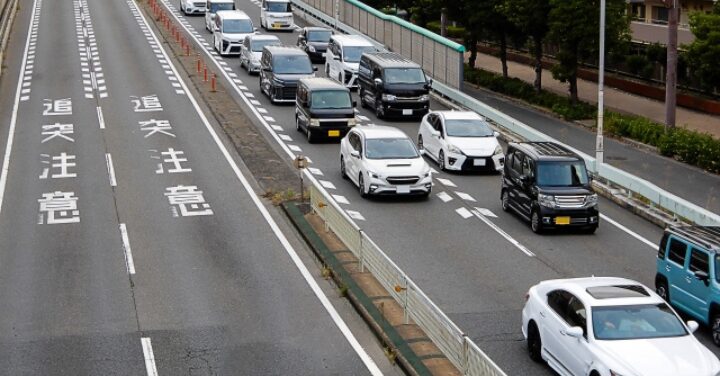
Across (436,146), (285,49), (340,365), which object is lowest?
(340,365)

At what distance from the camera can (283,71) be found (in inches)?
1794

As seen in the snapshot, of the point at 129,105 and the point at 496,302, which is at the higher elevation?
the point at 129,105

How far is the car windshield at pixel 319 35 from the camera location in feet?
185

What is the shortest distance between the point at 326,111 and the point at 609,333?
2261 cm

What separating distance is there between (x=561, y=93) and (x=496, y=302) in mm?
35347

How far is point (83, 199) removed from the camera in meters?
31.3

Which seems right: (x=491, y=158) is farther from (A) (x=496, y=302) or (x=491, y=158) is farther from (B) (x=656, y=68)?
(B) (x=656, y=68)

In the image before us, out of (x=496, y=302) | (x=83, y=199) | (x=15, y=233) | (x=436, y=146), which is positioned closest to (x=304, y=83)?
(x=436, y=146)

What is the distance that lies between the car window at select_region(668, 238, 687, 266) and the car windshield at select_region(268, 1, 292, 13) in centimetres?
4747

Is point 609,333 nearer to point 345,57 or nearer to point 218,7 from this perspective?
point 345,57

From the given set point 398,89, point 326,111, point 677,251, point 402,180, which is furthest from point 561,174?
point 398,89

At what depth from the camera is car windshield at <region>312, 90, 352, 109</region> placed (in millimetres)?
38875

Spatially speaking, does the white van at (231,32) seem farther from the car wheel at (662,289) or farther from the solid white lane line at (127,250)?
the car wheel at (662,289)

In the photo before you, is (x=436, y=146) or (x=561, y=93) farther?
(x=561, y=93)
